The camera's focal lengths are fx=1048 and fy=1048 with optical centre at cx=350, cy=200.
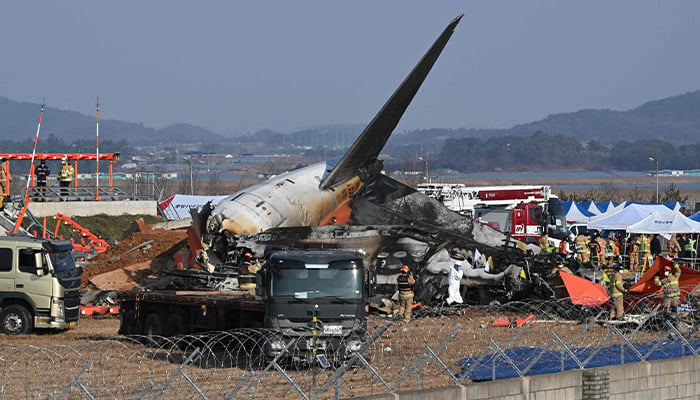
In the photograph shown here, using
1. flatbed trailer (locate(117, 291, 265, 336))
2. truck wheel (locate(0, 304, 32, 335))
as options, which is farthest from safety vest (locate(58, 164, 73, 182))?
flatbed trailer (locate(117, 291, 265, 336))

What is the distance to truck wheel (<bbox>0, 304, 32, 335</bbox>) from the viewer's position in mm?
27750

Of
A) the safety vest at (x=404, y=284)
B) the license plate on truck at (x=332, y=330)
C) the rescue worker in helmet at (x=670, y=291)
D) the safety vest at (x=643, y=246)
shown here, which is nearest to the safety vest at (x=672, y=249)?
the safety vest at (x=643, y=246)

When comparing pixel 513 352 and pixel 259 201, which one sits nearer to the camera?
pixel 513 352

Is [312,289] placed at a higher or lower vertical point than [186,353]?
higher

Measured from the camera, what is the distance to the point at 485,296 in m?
33.5

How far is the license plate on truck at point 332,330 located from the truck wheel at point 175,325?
557 cm

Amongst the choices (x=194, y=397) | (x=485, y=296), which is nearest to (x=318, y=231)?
(x=485, y=296)

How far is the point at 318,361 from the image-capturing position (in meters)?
19.7

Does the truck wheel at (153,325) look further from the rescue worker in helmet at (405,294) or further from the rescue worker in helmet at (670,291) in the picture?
the rescue worker in helmet at (670,291)

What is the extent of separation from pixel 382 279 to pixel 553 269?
17.5 feet

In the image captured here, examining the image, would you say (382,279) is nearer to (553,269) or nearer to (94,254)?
(553,269)

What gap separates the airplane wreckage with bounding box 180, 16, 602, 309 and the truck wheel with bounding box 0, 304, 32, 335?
5181mm

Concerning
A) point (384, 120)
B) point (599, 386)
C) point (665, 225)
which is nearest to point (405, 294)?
point (384, 120)

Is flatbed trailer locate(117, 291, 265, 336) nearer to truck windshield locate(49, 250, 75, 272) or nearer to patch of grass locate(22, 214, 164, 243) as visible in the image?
truck windshield locate(49, 250, 75, 272)
